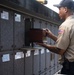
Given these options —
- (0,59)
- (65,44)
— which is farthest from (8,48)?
(65,44)

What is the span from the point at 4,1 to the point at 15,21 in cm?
53

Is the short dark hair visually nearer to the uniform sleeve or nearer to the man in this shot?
the man

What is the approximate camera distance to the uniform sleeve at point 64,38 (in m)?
2.51

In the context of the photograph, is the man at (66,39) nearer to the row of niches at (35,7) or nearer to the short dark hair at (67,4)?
the short dark hair at (67,4)

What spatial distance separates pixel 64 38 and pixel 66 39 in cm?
3

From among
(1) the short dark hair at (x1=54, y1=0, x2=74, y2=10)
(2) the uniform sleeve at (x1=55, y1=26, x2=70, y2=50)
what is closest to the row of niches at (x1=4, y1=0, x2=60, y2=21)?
(1) the short dark hair at (x1=54, y1=0, x2=74, y2=10)

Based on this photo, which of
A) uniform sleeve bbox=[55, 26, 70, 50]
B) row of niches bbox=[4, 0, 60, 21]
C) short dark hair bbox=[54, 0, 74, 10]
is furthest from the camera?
row of niches bbox=[4, 0, 60, 21]

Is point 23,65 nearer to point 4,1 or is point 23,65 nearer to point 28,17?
point 28,17

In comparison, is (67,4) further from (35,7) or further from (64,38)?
(35,7)

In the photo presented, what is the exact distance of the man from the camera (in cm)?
253

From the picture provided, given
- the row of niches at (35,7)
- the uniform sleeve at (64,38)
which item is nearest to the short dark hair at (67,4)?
the uniform sleeve at (64,38)

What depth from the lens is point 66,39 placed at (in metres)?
2.54

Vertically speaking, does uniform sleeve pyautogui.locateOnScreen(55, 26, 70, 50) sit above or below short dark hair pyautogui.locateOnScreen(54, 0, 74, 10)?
below

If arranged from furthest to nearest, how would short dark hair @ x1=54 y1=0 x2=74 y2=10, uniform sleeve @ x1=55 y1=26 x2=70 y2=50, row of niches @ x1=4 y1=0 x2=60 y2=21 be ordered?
row of niches @ x1=4 y1=0 x2=60 y2=21 → short dark hair @ x1=54 y1=0 x2=74 y2=10 → uniform sleeve @ x1=55 y1=26 x2=70 y2=50
